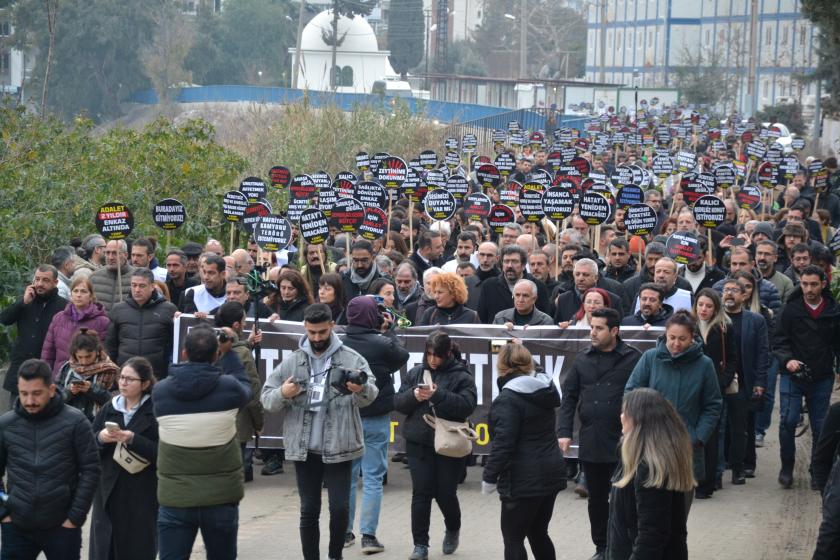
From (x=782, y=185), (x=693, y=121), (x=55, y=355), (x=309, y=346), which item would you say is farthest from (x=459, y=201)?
(x=693, y=121)

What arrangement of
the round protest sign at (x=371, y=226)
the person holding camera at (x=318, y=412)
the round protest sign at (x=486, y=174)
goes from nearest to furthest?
1. the person holding camera at (x=318, y=412)
2. the round protest sign at (x=371, y=226)
3. the round protest sign at (x=486, y=174)

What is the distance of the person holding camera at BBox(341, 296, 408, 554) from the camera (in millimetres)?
8906

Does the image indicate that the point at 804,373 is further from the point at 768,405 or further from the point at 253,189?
the point at 253,189

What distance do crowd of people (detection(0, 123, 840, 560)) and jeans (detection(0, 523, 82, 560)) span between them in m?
0.01

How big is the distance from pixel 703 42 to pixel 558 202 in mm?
75551

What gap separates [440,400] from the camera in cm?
871

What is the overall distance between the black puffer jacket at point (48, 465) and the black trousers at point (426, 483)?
2425mm

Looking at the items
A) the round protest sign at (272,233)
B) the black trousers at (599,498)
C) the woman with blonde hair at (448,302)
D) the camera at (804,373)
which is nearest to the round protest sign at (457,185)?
the round protest sign at (272,233)

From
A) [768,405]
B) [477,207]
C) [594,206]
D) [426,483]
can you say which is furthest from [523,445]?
[477,207]

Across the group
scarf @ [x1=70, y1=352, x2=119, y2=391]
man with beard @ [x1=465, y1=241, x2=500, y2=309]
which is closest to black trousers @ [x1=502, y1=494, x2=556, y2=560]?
scarf @ [x1=70, y1=352, x2=119, y2=391]

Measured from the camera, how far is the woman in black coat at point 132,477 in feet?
24.6

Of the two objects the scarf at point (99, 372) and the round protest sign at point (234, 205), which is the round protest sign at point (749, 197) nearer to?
the round protest sign at point (234, 205)

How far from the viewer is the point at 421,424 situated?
8852mm

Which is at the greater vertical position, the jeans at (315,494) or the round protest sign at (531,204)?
the round protest sign at (531,204)
